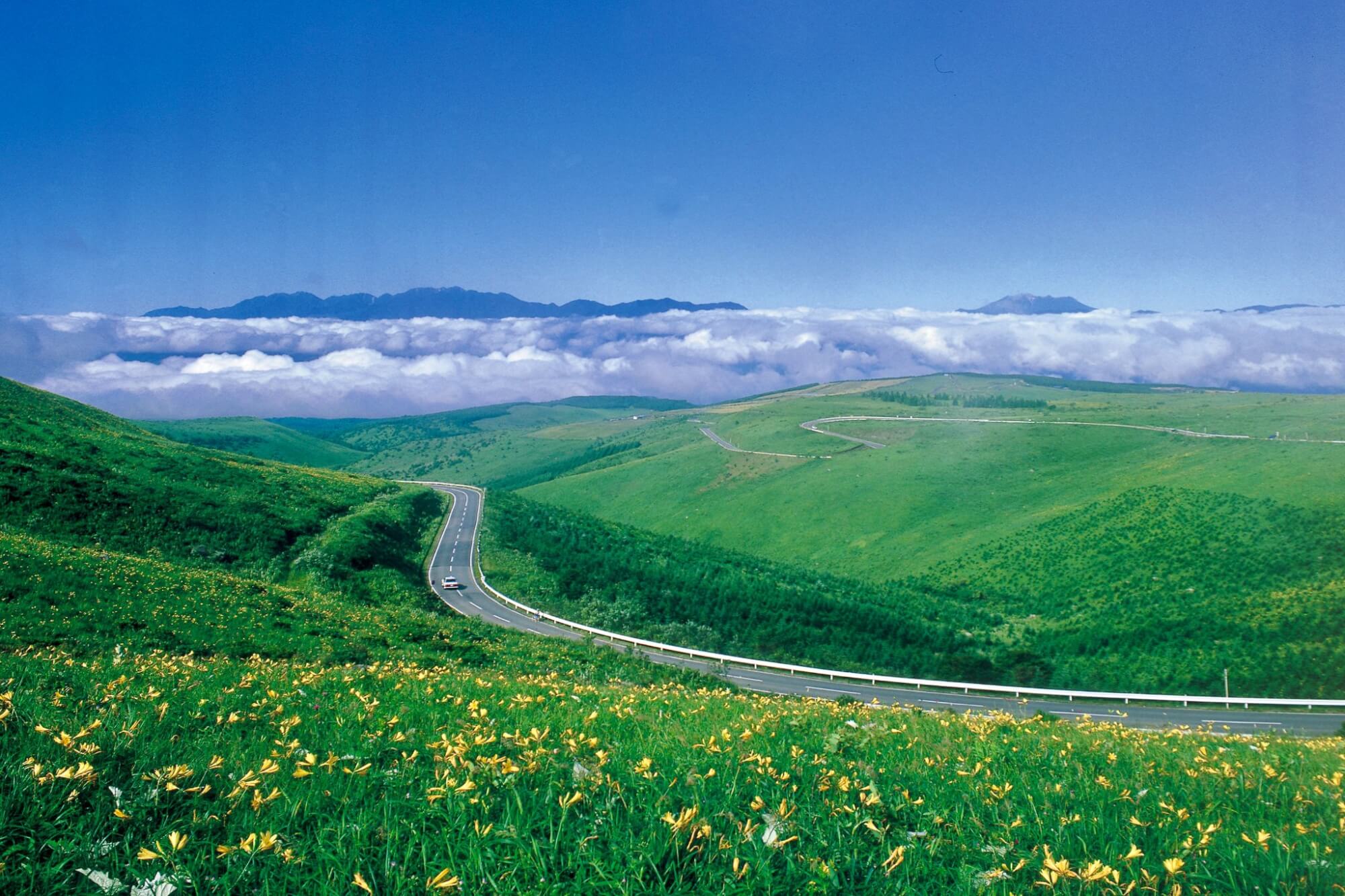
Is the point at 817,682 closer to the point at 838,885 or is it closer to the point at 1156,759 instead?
the point at 1156,759

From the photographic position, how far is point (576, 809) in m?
4.23

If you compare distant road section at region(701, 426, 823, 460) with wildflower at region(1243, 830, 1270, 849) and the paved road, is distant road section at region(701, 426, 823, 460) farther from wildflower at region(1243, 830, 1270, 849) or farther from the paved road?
wildflower at region(1243, 830, 1270, 849)

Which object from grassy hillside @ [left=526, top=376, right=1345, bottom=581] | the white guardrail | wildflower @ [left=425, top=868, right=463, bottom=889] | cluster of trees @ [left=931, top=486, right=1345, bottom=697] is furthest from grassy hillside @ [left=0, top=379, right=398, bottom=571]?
grassy hillside @ [left=526, top=376, right=1345, bottom=581]

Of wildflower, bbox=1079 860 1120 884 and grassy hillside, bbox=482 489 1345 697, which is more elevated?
wildflower, bbox=1079 860 1120 884

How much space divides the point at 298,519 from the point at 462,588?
1321cm

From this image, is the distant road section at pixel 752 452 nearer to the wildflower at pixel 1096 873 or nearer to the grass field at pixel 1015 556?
the grass field at pixel 1015 556

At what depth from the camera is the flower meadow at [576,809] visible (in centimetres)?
347

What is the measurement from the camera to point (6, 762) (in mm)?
3910

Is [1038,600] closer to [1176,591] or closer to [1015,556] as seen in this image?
[1015,556]

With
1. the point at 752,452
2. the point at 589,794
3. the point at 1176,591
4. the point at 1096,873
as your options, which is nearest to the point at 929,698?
the point at 1176,591

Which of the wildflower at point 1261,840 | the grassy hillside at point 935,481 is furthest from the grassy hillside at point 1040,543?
the wildflower at point 1261,840

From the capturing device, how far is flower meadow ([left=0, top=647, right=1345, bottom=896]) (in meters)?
3.47

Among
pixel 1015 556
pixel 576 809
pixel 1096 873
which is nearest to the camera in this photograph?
pixel 1096 873

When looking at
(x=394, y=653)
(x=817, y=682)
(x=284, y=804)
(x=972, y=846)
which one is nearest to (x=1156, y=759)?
(x=972, y=846)
